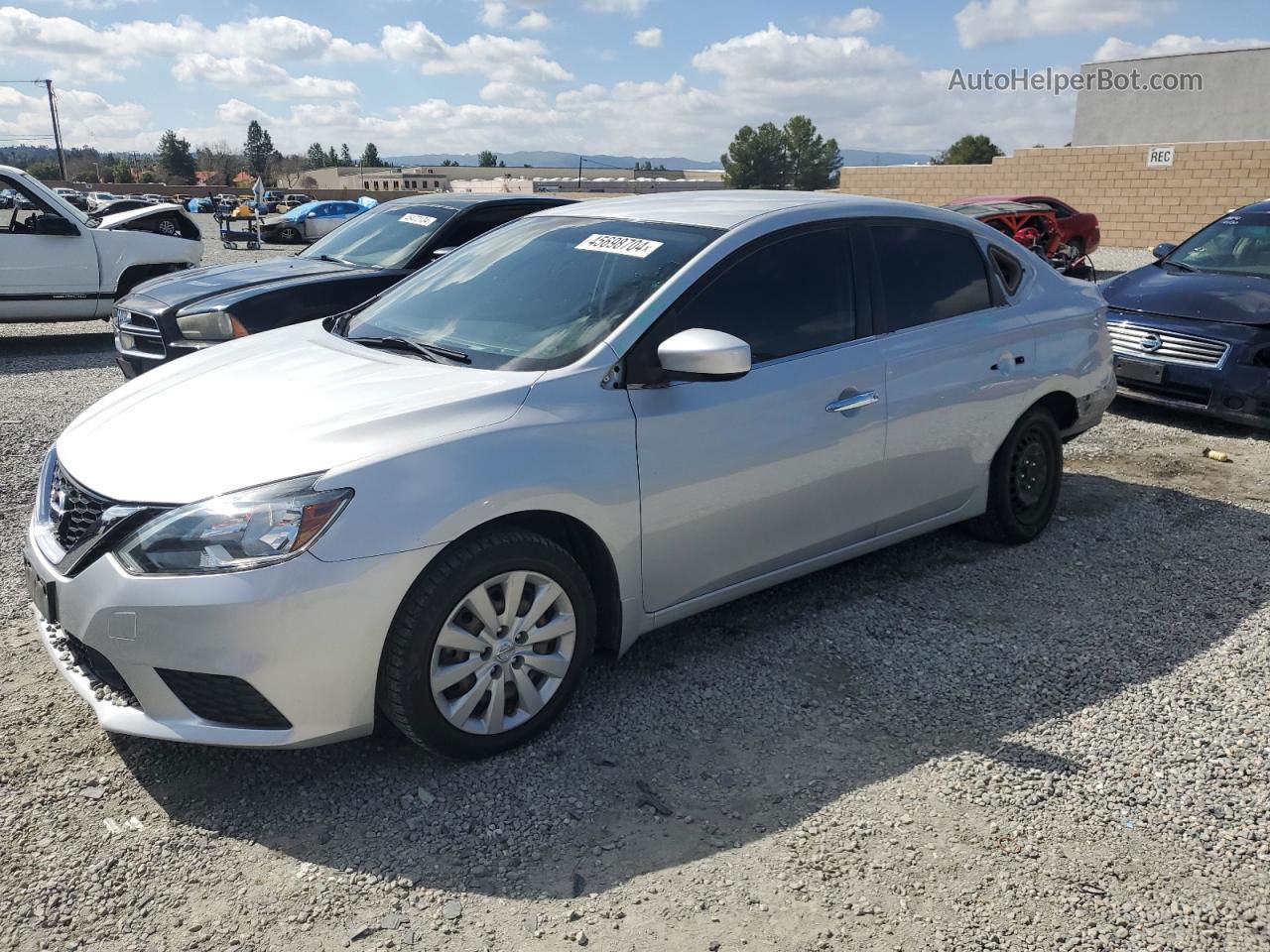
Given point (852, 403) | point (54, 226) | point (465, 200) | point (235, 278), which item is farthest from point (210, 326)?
point (54, 226)

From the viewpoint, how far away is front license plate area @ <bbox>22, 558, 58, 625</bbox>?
3057 mm

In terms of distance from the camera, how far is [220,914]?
2.64m

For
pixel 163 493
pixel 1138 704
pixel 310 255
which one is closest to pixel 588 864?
pixel 163 493

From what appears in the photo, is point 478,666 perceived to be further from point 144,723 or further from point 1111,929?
point 1111,929

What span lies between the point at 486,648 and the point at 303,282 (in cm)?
487

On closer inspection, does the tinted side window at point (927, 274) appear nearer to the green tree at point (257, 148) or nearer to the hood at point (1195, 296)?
the hood at point (1195, 296)

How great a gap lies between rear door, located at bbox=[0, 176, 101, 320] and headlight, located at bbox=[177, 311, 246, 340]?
15.1ft

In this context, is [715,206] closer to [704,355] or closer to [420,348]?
[704,355]

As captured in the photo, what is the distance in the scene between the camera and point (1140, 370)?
26.0 ft

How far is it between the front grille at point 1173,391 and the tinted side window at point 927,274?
344 cm

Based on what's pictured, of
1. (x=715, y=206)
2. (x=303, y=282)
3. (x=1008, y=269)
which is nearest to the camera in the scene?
(x=715, y=206)

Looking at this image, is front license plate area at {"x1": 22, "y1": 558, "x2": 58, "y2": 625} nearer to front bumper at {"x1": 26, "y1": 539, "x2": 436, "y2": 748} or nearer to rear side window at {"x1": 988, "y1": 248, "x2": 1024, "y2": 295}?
front bumper at {"x1": 26, "y1": 539, "x2": 436, "y2": 748}

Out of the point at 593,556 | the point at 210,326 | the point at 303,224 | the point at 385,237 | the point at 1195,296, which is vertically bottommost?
the point at 593,556

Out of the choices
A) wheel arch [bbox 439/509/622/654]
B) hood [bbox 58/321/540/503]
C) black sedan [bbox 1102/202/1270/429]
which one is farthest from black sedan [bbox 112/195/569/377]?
black sedan [bbox 1102/202/1270/429]
